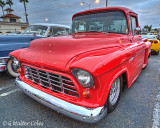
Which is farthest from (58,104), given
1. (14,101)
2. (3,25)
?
(3,25)

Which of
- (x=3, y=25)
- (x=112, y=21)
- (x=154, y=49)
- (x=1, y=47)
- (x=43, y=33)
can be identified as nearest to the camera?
(x=112, y=21)

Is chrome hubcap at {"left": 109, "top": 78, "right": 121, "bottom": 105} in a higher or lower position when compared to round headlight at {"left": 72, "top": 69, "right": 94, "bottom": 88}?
lower

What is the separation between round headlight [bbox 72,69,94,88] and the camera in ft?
4.94

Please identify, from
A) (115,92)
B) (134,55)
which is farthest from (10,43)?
(134,55)

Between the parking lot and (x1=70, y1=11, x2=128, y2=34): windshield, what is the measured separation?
145cm

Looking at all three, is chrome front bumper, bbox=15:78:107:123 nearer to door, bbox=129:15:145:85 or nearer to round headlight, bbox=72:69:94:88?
round headlight, bbox=72:69:94:88

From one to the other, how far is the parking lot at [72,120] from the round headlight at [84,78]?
0.75 m

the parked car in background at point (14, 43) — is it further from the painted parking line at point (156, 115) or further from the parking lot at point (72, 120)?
the painted parking line at point (156, 115)

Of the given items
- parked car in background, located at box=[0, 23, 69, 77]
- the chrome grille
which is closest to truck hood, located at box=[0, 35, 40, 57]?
parked car in background, located at box=[0, 23, 69, 77]

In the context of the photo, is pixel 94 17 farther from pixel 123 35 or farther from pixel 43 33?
pixel 43 33

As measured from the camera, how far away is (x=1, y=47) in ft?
11.0

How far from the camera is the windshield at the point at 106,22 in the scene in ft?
8.90

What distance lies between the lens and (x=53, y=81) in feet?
6.00

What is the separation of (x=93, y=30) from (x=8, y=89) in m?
2.45
